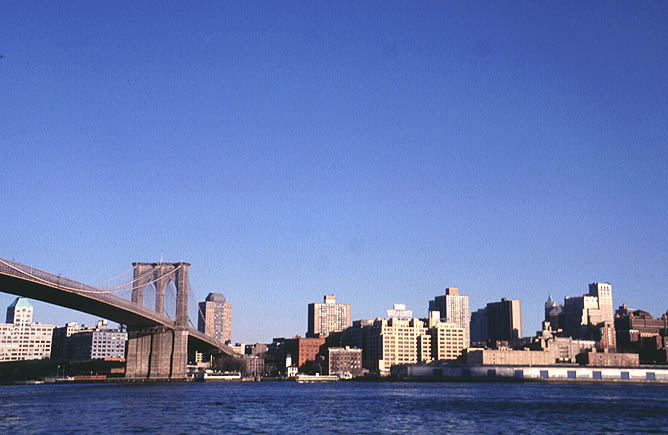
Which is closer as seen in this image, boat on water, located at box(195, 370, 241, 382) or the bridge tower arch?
the bridge tower arch

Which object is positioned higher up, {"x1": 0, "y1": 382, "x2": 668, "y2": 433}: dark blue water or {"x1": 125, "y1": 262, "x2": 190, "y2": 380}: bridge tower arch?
{"x1": 125, "y1": 262, "x2": 190, "y2": 380}: bridge tower arch

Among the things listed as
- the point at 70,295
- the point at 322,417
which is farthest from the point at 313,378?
the point at 322,417

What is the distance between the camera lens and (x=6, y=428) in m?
45.3

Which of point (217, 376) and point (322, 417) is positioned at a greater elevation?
point (217, 376)

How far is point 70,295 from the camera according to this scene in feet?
281

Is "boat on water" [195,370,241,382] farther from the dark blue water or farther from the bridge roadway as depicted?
the dark blue water

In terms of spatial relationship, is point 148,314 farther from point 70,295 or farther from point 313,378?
point 313,378

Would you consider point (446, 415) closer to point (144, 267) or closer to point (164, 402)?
point (164, 402)

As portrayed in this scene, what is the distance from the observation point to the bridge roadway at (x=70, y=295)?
72500 millimetres

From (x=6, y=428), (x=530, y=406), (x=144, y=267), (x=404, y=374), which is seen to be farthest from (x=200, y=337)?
(x=6, y=428)

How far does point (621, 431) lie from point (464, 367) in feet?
419

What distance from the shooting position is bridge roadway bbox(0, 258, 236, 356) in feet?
238

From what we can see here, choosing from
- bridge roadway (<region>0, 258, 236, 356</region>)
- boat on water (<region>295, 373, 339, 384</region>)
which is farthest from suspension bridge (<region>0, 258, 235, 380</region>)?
boat on water (<region>295, 373, 339, 384</region>)

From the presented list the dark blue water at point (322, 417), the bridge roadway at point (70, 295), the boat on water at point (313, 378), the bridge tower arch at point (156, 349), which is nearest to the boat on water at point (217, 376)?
the boat on water at point (313, 378)
